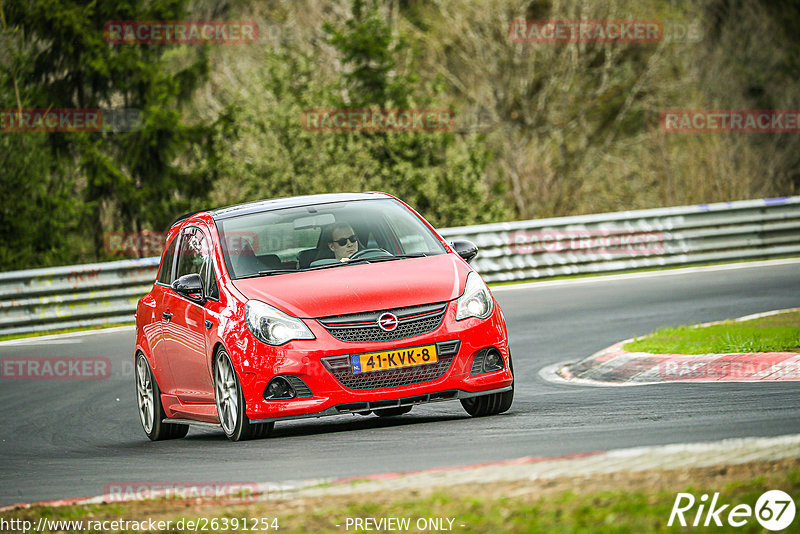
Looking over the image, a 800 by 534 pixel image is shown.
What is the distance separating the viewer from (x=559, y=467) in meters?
6.04

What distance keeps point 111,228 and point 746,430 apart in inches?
1054

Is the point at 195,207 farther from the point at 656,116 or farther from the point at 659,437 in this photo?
the point at 659,437

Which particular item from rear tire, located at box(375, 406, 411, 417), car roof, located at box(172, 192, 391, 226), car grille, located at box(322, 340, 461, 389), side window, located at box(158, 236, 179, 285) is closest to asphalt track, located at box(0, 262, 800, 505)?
rear tire, located at box(375, 406, 411, 417)

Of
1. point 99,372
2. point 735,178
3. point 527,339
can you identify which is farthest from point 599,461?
point 735,178

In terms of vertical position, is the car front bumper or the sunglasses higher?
the sunglasses

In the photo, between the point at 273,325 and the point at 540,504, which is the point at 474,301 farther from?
the point at 540,504

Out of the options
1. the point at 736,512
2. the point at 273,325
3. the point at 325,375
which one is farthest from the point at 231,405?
the point at 736,512

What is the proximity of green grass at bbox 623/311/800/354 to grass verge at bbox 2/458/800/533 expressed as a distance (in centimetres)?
564

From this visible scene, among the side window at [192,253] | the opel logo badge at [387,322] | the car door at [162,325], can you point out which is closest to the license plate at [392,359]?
the opel logo badge at [387,322]

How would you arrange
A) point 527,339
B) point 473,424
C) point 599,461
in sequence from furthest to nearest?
point 527,339, point 473,424, point 599,461

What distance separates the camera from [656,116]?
1606 inches

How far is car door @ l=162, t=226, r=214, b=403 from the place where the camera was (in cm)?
961

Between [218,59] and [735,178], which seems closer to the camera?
[735,178]

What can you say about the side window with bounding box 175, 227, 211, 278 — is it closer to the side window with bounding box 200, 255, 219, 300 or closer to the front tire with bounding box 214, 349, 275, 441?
the side window with bounding box 200, 255, 219, 300
